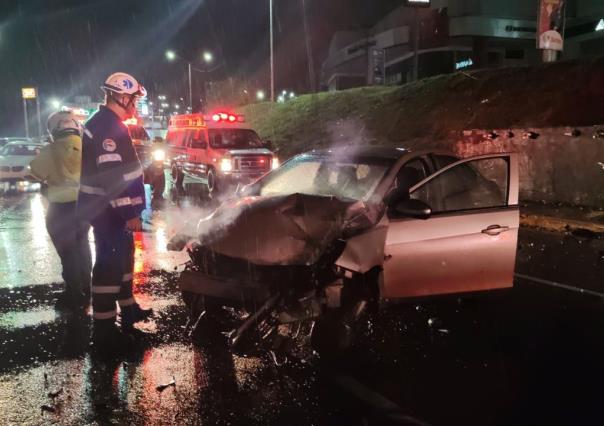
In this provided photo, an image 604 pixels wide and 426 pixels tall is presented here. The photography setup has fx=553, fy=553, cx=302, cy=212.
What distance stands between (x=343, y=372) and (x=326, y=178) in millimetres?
2028

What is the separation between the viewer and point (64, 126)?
600 centimetres

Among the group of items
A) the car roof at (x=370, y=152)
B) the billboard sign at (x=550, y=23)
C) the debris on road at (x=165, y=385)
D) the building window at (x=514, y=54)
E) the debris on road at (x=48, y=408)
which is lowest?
the debris on road at (x=165, y=385)

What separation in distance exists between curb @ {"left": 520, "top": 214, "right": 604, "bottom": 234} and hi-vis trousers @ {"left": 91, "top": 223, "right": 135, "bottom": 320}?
8.87m

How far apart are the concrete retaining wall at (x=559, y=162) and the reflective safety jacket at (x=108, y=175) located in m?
10.7

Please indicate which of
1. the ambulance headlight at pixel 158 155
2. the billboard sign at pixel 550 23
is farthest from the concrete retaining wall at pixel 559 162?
the ambulance headlight at pixel 158 155

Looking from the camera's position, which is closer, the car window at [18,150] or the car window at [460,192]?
the car window at [460,192]

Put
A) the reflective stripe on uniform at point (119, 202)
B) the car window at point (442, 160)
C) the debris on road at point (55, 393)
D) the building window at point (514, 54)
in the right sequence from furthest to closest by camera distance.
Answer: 1. the building window at point (514, 54)
2. the car window at point (442, 160)
3. the reflective stripe on uniform at point (119, 202)
4. the debris on road at point (55, 393)

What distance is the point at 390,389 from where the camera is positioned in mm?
3850

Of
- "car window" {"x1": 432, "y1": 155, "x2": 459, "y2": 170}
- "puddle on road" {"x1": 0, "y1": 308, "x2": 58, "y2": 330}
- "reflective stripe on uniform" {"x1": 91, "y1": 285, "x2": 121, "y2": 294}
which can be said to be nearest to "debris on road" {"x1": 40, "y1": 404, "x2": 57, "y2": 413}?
"reflective stripe on uniform" {"x1": 91, "y1": 285, "x2": 121, "y2": 294}

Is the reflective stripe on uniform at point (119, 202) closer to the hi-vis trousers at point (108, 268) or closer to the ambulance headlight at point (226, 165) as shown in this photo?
the hi-vis trousers at point (108, 268)

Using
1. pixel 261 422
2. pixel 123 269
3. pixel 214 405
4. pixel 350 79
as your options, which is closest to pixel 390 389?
pixel 261 422

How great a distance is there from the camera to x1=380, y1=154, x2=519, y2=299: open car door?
4422 mm

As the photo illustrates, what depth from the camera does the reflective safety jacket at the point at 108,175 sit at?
4488mm

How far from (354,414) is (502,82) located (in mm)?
16920
